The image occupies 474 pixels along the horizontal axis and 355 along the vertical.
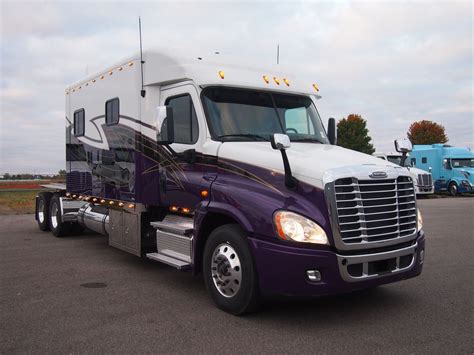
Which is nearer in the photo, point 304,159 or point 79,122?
point 304,159

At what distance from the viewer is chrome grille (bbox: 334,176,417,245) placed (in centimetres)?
470

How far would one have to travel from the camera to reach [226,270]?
520 centimetres

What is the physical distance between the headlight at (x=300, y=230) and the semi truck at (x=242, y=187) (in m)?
0.01

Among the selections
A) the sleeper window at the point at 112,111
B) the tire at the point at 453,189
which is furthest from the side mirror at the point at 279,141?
the tire at the point at 453,189

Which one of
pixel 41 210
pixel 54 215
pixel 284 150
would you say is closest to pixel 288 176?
pixel 284 150

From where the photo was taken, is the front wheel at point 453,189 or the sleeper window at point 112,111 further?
the front wheel at point 453,189

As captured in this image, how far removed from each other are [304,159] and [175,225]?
7.26 ft

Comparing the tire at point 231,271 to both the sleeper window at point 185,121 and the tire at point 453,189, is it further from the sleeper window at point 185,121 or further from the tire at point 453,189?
the tire at point 453,189

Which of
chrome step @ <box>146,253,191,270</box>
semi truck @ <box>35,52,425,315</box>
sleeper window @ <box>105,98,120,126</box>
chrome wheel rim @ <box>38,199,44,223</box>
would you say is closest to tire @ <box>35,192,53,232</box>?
chrome wheel rim @ <box>38,199,44,223</box>

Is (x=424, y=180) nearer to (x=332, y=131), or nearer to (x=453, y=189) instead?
(x=453, y=189)

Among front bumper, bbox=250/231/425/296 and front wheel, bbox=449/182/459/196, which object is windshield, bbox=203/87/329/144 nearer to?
front bumper, bbox=250/231/425/296

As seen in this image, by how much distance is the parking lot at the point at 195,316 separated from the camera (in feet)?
14.3

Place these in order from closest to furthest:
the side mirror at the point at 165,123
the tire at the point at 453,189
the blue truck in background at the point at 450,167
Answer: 1. the side mirror at the point at 165,123
2. the blue truck in background at the point at 450,167
3. the tire at the point at 453,189

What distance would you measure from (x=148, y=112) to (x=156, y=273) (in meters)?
2.47
